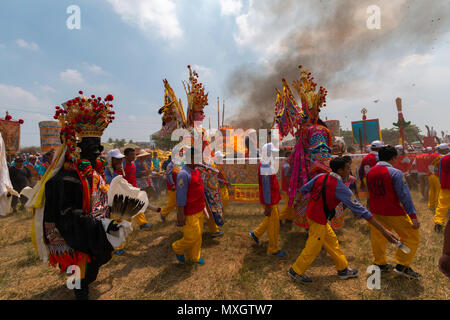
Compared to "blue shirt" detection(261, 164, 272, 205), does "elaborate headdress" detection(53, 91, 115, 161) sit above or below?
above

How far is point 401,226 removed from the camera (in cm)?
328

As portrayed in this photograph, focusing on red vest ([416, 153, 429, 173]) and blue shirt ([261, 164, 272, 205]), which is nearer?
blue shirt ([261, 164, 272, 205])

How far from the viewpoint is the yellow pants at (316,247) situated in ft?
10.5

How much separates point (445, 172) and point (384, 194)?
11.6 ft

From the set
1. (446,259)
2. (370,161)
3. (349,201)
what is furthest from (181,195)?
(370,161)

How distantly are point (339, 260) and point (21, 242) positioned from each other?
23.8 feet

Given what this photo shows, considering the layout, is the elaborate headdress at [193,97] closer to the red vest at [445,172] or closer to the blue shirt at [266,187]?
the blue shirt at [266,187]

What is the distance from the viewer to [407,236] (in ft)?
10.7

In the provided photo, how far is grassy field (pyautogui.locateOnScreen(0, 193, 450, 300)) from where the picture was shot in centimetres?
314

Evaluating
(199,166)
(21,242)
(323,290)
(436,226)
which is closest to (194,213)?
(199,166)

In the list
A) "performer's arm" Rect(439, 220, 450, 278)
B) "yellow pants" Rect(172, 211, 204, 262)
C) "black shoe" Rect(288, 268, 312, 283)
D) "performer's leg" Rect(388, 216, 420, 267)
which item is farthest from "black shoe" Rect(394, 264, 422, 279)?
"yellow pants" Rect(172, 211, 204, 262)

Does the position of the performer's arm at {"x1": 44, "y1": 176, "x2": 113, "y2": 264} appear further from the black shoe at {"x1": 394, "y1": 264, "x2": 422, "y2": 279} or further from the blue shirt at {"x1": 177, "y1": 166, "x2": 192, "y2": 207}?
the black shoe at {"x1": 394, "y1": 264, "x2": 422, "y2": 279}

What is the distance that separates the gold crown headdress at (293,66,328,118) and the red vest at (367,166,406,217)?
6.17 ft

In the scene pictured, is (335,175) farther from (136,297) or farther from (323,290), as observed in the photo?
(136,297)
